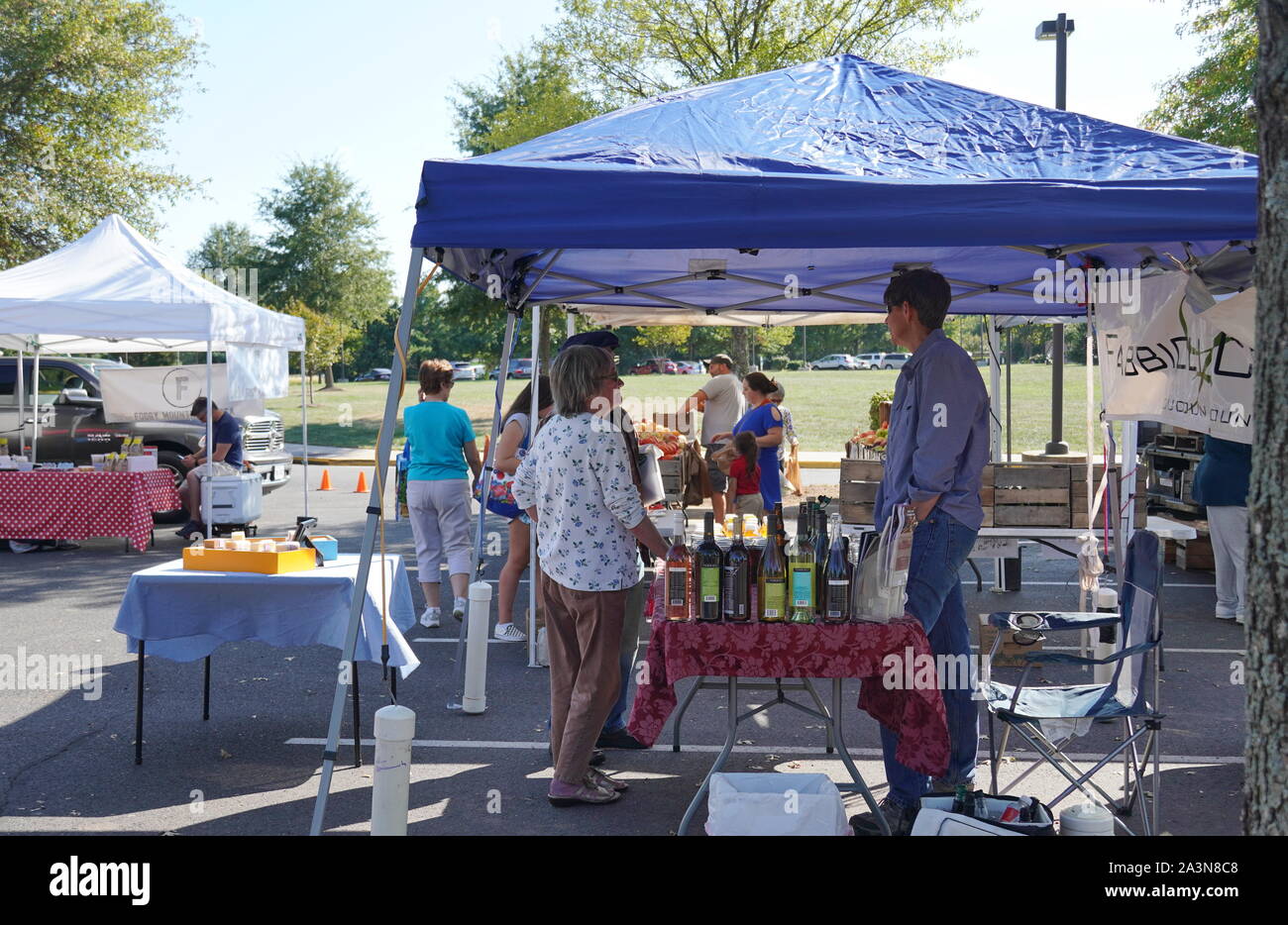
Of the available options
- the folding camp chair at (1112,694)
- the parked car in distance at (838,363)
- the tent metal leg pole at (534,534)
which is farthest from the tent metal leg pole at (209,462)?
the parked car in distance at (838,363)

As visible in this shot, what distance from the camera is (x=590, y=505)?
14.1 feet

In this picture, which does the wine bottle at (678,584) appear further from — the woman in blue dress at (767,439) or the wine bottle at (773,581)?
the woman in blue dress at (767,439)

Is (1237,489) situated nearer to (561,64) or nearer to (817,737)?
(817,737)

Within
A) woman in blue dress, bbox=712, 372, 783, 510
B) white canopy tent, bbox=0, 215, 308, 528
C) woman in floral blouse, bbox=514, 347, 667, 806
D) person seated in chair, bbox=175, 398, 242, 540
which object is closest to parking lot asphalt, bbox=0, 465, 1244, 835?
woman in floral blouse, bbox=514, 347, 667, 806

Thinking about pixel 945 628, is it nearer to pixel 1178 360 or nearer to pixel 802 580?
pixel 802 580

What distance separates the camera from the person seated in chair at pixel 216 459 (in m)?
11.6

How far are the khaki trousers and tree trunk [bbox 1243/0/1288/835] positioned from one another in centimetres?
243

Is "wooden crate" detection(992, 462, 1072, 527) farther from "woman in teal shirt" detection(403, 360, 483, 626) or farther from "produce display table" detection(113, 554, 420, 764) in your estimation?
"produce display table" detection(113, 554, 420, 764)

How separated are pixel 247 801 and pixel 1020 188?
12.7ft

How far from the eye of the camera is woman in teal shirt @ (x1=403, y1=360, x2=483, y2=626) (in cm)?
723

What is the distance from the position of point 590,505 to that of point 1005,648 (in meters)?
2.90

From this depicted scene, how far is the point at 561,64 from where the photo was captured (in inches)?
746

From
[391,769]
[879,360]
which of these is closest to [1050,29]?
[391,769]

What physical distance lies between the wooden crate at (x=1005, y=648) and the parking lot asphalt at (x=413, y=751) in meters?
0.42
